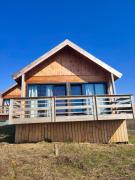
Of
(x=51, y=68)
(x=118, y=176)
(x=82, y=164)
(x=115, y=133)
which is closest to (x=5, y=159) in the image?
(x=82, y=164)

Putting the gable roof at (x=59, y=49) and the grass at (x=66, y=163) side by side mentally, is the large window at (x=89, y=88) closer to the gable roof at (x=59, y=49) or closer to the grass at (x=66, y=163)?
the gable roof at (x=59, y=49)

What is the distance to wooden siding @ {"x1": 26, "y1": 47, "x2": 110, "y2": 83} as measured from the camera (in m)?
13.9

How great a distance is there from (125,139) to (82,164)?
17.8 ft

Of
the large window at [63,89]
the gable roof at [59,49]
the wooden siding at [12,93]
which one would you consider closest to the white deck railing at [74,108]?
the large window at [63,89]

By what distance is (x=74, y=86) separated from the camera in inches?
555

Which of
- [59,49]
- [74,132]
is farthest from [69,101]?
[59,49]

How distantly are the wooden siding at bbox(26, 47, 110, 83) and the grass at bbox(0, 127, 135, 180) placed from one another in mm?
5596

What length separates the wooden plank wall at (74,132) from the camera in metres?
11.7

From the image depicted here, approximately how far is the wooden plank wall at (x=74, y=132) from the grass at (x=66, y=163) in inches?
80.1

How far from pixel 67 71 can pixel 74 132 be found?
14.7ft

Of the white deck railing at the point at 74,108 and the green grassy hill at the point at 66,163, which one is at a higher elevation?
the white deck railing at the point at 74,108

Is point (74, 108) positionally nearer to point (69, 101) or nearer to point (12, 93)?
point (69, 101)

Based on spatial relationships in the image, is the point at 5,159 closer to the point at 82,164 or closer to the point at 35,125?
the point at 82,164

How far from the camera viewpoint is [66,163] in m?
7.43
